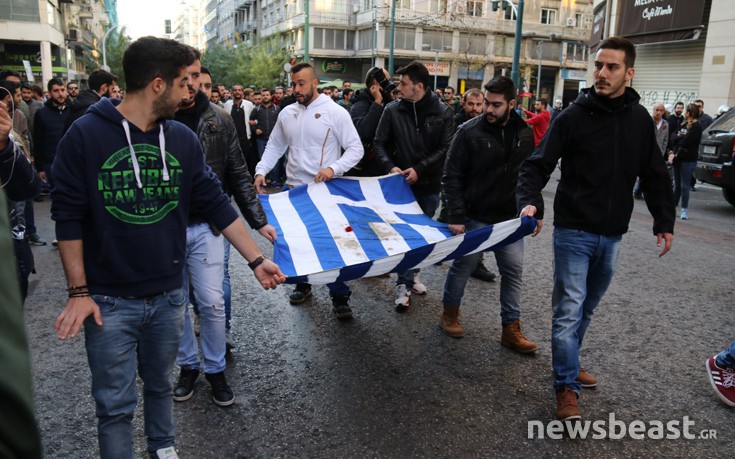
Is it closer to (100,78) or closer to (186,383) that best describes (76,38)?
(100,78)

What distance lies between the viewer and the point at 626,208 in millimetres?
3801

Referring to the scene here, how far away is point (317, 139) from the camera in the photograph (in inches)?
215

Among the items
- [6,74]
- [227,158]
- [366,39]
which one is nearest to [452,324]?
[227,158]

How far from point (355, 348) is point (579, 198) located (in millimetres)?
2120

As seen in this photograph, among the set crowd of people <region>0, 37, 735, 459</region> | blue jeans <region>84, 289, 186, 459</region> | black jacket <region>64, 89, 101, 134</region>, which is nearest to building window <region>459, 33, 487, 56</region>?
black jacket <region>64, 89, 101, 134</region>

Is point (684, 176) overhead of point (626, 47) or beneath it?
beneath

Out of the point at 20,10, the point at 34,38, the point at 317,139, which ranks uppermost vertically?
the point at 20,10

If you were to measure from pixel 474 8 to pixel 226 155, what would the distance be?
5586 cm

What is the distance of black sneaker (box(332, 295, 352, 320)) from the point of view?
5438 mm

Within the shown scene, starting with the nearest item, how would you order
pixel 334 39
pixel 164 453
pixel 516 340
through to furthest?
pixel 164 453 → pixel 516 340 → pixel 334 39

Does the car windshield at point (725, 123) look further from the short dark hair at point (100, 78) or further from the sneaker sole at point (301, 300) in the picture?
the short dark hair at point (100, 78)

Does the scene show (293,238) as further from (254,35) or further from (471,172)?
(254,35)

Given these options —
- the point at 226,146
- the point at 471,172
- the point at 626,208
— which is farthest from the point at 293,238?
the point at 626,208

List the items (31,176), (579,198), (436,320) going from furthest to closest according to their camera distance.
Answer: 1. (436,320)
2. (579,198)
3. (31,176)
